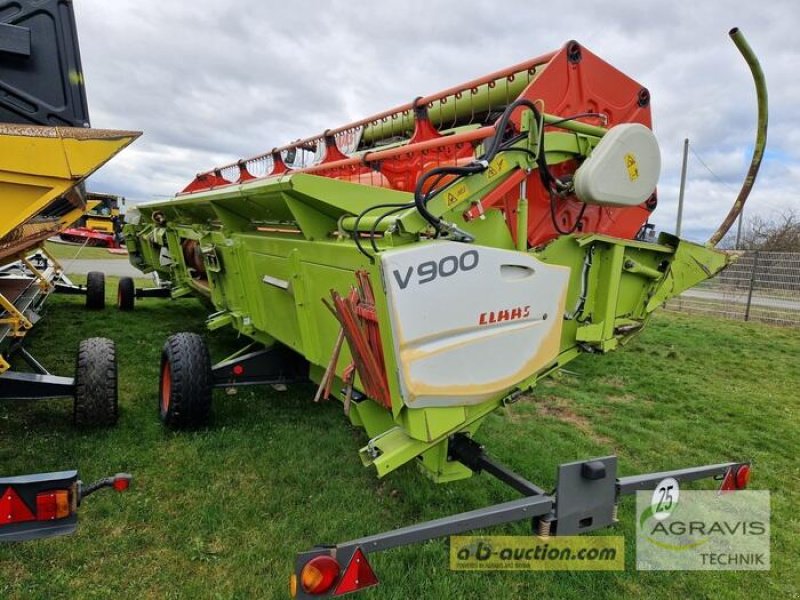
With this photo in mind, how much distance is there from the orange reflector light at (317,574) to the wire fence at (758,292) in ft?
40.1

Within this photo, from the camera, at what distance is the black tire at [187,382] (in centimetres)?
405

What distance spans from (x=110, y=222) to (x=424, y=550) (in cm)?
2768

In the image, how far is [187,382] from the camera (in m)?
4.05

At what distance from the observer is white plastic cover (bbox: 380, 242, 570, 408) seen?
229 cm

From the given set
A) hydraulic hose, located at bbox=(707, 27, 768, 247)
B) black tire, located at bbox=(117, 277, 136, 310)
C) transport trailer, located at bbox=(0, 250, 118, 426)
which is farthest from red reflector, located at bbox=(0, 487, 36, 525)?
black tire, located at bbox=(117, 277, 136, 310)

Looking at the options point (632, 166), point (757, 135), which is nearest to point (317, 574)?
point (632, 166)

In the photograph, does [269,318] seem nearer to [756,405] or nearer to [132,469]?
[132,469]

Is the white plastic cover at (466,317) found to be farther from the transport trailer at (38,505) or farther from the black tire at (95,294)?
the black tire at (95,294)

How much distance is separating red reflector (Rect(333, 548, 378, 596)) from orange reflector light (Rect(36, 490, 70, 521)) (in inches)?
41.4

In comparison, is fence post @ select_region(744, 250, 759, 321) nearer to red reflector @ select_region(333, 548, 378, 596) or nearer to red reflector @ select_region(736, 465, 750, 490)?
red reflector @ select_region(736, 465, 750, 490)

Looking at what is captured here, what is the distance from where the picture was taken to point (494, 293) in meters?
2.52

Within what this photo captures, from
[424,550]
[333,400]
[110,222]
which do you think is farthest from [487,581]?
[110,222]

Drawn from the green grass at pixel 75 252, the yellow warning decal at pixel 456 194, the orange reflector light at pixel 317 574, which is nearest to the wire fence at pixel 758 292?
the yellow warning decal at pixel 456 194
